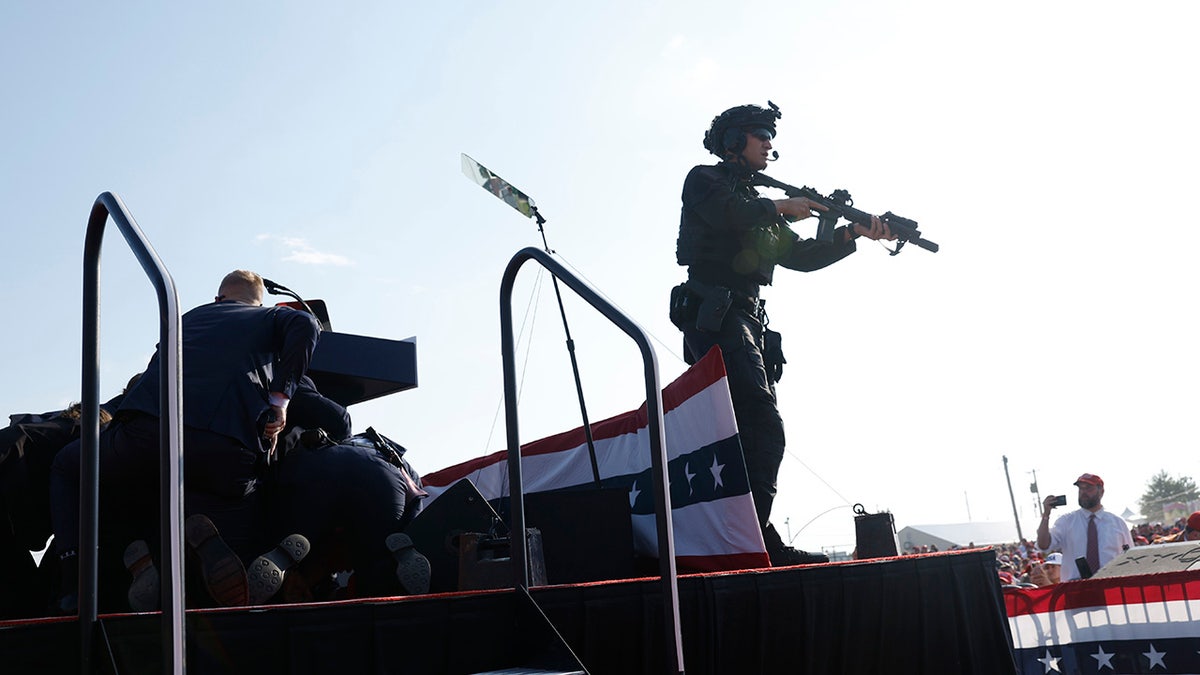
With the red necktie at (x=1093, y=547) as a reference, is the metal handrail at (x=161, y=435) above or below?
above

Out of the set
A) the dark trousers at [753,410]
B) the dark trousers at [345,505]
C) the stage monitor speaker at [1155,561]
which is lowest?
the stage monitor speaker at [1155,561]

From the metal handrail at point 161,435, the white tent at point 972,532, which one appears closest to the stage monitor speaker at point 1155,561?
the metal handrail at point 161,435

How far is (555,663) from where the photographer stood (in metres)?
2.64

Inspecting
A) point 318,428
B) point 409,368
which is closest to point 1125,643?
point 409,368

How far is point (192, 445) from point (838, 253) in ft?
12.8

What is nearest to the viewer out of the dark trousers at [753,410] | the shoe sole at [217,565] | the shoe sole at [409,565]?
the shoe sole at [217,565]

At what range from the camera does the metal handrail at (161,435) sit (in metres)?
1.83

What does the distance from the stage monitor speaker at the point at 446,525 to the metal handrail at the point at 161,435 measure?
1804mm

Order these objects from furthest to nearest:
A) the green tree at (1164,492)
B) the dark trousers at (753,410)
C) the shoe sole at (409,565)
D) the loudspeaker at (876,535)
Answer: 1. the green tree at (1164,492)
2. the dark trousers at (753,410)
3. the loudspeaker at (876,535)
4. the shoe sole at (409,565)

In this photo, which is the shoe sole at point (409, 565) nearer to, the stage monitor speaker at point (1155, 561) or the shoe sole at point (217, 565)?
the shoe sole at point (217, 565)

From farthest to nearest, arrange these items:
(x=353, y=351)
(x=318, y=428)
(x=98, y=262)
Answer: (x=353, y=351), (x=318, y=428), (x=98, y=262)

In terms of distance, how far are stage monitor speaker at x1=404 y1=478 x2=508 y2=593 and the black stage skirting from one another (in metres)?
1.02

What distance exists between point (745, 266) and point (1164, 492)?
305 feet

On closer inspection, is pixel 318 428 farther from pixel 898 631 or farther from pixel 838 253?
pixel 838 253
